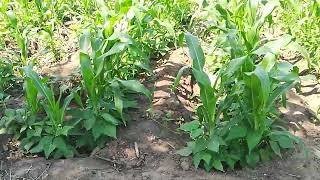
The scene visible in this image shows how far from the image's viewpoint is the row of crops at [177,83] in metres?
2.88

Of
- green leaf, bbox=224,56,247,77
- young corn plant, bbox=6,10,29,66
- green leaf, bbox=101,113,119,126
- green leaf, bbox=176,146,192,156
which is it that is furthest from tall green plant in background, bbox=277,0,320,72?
young corn plant, bbox=6,10,29,66

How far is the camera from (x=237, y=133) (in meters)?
2.88

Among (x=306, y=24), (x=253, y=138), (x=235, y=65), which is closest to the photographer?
→ (x=235, y=65)

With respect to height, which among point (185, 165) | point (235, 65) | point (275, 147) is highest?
point (235, 65)

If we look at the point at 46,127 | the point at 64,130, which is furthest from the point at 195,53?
the point at 46,127

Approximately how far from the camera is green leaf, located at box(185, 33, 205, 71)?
287 cm

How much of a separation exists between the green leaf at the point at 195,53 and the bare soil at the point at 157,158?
606 millimetres

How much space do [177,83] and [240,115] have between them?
44 cm

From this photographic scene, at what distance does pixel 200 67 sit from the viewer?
2.87 meters

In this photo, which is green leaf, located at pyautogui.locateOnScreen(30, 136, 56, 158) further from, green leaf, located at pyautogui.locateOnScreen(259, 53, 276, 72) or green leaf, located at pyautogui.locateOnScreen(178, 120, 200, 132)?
green leaf, located at pyautogui.locateOnScreen(259, 53, 276, 72)

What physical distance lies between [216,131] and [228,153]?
0.15 meters

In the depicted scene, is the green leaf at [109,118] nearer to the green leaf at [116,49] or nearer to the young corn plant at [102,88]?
the young corn plant at [102,88]

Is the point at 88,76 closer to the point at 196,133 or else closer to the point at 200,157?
the point at 196,133

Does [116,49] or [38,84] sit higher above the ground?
[116,49]
